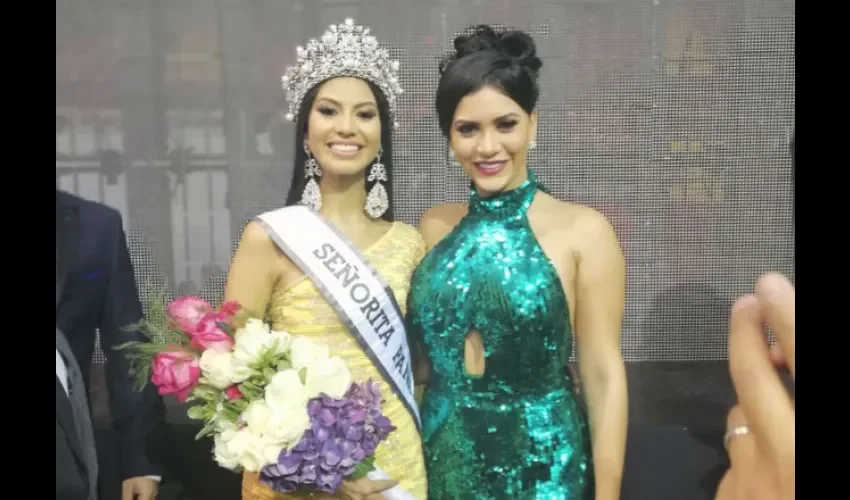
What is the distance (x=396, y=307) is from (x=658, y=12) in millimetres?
952

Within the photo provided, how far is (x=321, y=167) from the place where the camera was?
5.80 ft

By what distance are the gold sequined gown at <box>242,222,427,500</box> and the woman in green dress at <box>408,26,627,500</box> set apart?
Answer: 52mm

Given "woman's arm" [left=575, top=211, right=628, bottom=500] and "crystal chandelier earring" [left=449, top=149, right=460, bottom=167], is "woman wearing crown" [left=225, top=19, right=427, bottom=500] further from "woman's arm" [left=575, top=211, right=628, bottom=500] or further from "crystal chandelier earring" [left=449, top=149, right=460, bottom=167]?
"woman's arm" [left=575, top=211, right=628, bottom=500]

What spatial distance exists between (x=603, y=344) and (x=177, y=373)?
92 centimetres

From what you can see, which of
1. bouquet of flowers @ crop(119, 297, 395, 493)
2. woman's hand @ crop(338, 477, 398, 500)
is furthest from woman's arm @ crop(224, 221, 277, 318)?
woman's hand @ crop(338, 477, 398, 500)

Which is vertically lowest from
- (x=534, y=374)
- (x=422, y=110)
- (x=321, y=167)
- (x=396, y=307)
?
(x=534, y=374)

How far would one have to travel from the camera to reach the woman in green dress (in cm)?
167

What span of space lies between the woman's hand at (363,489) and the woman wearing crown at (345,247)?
50mm

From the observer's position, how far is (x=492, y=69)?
167cm

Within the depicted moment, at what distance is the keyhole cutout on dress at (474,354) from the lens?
1684mm

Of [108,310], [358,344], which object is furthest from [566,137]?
[108,310]

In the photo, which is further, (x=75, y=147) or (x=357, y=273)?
(x=75, y=147)
